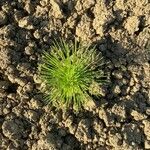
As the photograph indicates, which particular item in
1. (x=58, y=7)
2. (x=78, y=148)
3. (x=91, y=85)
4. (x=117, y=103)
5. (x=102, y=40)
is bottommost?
(x=78, y=148)

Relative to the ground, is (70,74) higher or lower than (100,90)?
higher

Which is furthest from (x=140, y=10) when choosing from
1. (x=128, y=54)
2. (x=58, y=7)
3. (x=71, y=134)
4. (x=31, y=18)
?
(x=71, y=134)

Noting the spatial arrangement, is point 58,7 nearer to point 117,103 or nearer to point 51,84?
point 51,84
